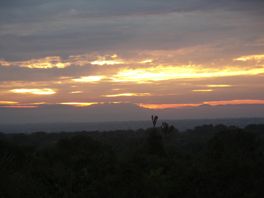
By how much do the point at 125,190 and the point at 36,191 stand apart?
2.23 m

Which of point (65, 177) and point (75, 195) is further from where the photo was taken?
point (65, 177)

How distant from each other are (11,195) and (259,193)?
18.7ft

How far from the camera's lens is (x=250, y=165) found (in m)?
12.1

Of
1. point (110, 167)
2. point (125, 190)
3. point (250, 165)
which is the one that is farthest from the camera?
point (110, 167)

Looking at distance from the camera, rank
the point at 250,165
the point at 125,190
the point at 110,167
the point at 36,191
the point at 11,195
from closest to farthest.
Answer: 1. the point at 11,195
2. the point at 36,191
3. the point at 125,190
4. the point at 250,165
5. the point at 110,167

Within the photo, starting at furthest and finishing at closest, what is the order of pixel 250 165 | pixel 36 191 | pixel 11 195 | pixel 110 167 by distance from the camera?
pixel 110 167, pixel 250 165, pixel 36 191, pixel 11 195

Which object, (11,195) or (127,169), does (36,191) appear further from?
(127,169)

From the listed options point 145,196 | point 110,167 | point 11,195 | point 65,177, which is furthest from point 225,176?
point 11,195

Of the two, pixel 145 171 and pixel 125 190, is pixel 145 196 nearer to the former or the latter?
pixel 125 190

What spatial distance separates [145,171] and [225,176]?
107 inches

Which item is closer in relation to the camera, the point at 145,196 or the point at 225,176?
the point at 145,196

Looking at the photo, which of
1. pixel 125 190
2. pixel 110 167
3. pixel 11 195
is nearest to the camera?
pixel 11 195

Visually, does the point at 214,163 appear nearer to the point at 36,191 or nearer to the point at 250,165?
the point at 250,165

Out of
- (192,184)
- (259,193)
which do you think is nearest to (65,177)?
(192,184)
